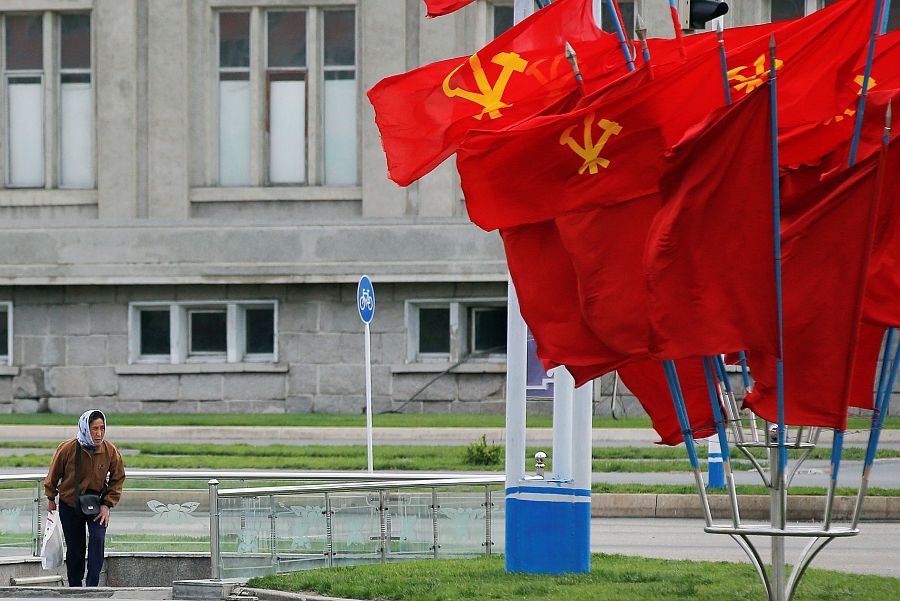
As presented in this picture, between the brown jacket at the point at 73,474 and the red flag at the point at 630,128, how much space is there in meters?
5.26

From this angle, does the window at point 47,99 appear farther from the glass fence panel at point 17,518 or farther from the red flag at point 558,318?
the red flag at point 558,318

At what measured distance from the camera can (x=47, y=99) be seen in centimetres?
3347

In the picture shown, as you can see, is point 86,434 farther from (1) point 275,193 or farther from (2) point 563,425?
(1) point 275,193

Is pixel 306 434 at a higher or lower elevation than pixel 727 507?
lower

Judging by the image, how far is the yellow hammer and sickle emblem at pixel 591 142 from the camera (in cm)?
911

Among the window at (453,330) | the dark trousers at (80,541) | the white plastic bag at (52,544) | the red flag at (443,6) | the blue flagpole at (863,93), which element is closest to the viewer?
the blue flagpole at (863,93)

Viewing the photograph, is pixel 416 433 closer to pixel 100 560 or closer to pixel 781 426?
pixel 100 560

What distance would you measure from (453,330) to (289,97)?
597cm

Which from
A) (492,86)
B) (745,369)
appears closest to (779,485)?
(745,369)

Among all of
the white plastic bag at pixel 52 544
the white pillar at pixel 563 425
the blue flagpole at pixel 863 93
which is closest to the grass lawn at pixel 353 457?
the white plastic bag at pixel 52 544

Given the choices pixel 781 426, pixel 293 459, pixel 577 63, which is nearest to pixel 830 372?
pixel 781 426

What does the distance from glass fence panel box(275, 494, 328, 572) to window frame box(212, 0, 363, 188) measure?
19.6 m

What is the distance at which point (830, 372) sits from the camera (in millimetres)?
8375

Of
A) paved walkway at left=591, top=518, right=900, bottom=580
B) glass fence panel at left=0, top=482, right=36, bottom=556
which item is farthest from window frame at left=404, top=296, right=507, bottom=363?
glass fence panel at left=0, top=482, right=36, bottom=556
